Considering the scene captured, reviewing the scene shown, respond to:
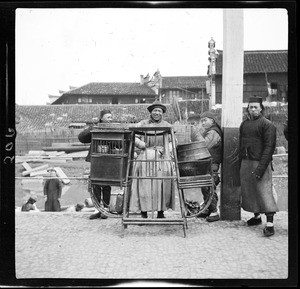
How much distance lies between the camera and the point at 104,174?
4.97 metres

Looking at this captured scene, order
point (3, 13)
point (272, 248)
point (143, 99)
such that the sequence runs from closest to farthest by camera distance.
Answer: point (3, 13) < point (272, 248) < point (143, 99)

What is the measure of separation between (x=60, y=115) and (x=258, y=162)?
2376 centimetres

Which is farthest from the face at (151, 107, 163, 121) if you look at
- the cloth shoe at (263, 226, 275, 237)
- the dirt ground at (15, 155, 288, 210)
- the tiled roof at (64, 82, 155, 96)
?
the tiled roof at (64, 82, 155, 96)

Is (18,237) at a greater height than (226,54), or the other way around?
(226,54)

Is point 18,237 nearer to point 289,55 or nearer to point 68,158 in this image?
point 289,55

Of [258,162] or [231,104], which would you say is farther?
[231,104]

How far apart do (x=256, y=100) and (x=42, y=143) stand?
67.5ft

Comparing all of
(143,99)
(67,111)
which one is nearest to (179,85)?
(143,99)

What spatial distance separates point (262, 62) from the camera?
2600 centimetres

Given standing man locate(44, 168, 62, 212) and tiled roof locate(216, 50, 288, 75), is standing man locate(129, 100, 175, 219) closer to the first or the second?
standing man locate(44, 168, 62, 212)

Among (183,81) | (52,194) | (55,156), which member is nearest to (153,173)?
(52,194)

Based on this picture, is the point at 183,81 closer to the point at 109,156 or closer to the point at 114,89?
the point at 114,89

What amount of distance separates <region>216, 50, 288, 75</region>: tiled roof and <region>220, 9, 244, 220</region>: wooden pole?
19726mm

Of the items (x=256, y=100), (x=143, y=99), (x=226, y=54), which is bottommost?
(x=256, y=100)
